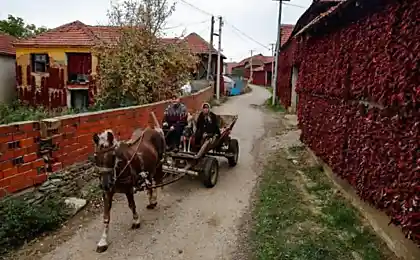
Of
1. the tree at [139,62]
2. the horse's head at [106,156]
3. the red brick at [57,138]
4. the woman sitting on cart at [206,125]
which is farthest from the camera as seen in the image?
the tree at [139,62]

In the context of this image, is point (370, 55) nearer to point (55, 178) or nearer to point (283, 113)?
point (55, 178)

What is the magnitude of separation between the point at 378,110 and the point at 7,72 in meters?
28.9

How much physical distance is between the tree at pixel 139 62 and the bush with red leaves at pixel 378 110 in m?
6.98

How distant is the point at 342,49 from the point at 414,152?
170 inches

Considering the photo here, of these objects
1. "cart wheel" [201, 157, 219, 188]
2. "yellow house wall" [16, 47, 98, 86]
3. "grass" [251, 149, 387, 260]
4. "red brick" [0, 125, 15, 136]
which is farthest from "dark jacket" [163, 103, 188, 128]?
"yellow house wall" [16, 47, 98, 86]

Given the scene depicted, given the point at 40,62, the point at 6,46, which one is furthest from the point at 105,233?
the point at 6,46

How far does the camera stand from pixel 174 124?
8773mm

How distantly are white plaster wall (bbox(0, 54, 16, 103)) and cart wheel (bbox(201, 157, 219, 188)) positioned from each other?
79.8 ft

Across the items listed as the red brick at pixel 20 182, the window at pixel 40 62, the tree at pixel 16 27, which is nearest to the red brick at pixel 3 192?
the red brick at pixel 20 182

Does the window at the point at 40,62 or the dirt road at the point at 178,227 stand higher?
the window at the point at 40,62

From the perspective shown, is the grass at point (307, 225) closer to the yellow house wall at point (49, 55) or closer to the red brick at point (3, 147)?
the red brick at point (3, 147)

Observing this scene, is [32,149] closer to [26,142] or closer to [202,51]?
[26,142]

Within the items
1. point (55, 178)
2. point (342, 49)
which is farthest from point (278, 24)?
point (55, 178)

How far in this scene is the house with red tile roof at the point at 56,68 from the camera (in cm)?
2602
